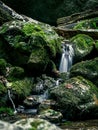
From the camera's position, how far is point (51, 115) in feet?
50.1

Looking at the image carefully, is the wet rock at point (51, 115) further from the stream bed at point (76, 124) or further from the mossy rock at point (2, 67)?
the mossy rock at point (2, 67)

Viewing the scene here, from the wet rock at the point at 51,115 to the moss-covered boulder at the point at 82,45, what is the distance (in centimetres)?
680

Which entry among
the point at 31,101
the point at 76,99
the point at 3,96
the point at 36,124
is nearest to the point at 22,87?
the point at 31,101

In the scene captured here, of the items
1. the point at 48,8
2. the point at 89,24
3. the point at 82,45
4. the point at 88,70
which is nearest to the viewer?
the point at 88,70

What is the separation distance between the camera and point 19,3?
41.6 metres

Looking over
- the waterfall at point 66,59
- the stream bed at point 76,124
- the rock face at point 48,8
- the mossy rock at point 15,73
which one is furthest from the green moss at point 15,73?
the rock face at point 48,8

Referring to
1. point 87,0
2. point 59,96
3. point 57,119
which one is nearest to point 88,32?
point 59,96

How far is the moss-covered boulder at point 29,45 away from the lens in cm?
1992

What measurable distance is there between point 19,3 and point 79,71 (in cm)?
2443

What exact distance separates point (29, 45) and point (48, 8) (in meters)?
22.6

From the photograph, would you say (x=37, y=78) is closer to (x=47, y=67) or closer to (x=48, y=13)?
(x=47, y=67)

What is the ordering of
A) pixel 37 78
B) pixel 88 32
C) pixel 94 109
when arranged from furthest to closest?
pixel 88 32, pixel 37 78, pixel 94 109

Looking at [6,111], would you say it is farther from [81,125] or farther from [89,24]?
[89,24]

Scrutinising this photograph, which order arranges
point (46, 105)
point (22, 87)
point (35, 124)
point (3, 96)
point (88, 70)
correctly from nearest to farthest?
1. point (35, 124)
2. point (46, 105)
3. point (3, 96)
4. point (22, 87)
5. point (88, 70)
